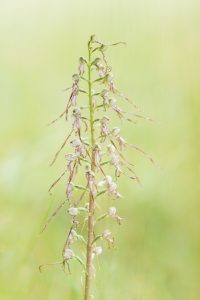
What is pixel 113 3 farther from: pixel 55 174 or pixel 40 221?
pixel 40 221

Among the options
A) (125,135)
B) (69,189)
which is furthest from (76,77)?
(125,135)

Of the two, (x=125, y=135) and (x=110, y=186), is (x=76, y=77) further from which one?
(x=125, y=135)

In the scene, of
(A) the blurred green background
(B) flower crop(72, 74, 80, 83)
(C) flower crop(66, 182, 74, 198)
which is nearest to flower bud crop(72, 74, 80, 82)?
(B) flower crop(72, 74, 80, 83)

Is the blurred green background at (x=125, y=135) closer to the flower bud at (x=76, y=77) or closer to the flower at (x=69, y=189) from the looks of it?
the flower at (x=69, y=189)

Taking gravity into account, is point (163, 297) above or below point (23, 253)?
below

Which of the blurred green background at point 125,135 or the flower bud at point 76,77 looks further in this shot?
the blurred green background at point 125,135

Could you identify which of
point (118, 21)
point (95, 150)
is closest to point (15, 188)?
point (95, 150)

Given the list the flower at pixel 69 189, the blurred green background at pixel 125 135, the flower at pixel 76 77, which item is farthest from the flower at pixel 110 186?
the blurred green background at pixel 125 135

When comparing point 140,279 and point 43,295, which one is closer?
point 43,295
